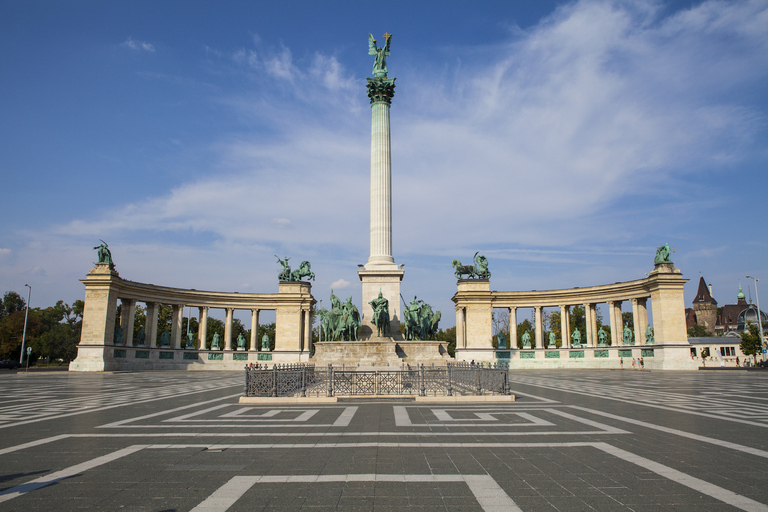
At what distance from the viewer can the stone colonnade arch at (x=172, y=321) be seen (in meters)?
52.2

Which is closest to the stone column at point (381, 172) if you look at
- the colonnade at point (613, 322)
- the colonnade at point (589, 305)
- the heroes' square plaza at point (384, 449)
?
the heroes' square plaza at point (384, 449)

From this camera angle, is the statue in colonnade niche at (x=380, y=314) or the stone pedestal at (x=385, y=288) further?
the stone pedestal at (x=385, y=288)

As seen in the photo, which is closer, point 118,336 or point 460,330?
point 118,336

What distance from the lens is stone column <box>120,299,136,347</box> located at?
56844 mm

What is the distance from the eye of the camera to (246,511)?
5785 millimetres

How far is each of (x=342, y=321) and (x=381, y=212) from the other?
10728 millimetres

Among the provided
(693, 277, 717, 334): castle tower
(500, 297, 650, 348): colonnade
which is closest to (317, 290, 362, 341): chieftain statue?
(500, 297, 650, 348): colonnade

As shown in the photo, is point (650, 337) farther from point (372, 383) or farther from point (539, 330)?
point (372, 383)

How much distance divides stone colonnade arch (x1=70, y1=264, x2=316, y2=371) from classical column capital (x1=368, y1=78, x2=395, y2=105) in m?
33.4

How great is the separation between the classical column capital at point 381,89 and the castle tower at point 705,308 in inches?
5316

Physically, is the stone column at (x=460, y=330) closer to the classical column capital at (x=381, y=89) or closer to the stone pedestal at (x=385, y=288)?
the stone pedestal at (x=385, y=288)

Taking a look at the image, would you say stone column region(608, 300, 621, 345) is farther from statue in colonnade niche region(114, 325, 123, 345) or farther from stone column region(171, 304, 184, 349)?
statue in colonnade niche region(114, 325, 123, 345)

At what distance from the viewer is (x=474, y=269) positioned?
6756 cm

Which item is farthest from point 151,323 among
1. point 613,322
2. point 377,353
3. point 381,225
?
point 613,322
